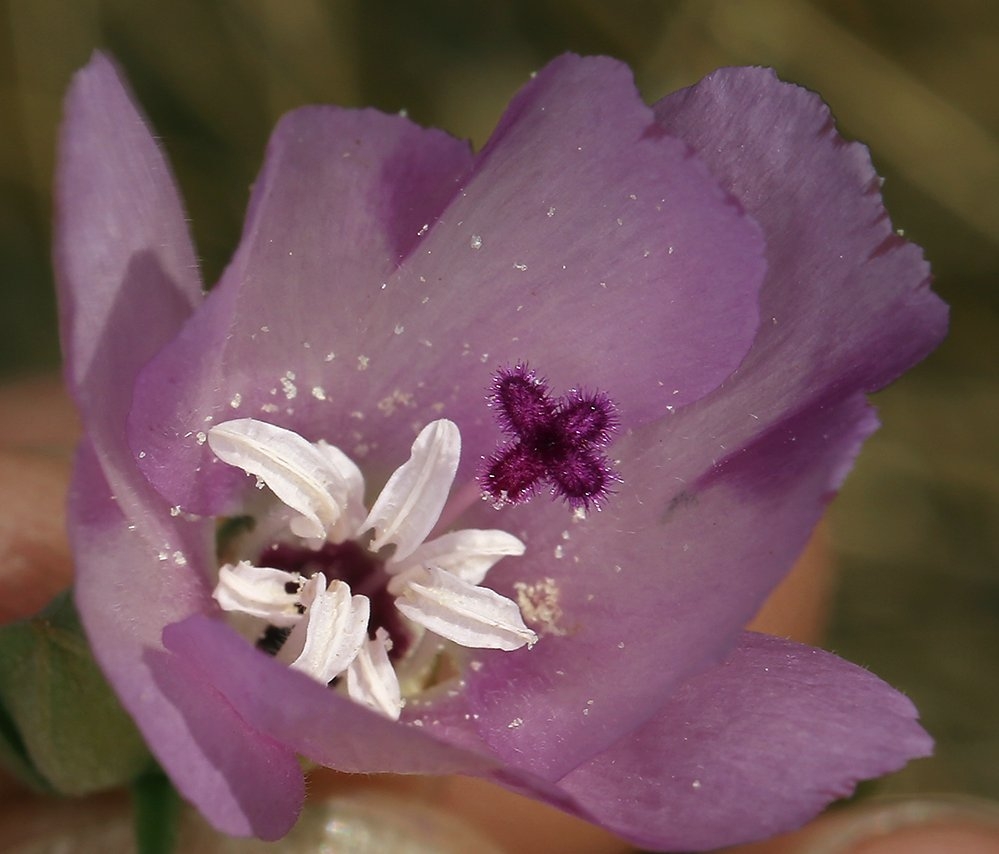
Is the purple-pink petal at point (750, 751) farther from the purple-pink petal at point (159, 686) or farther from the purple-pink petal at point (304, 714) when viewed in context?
the purple-pink petal at point (159, 686)

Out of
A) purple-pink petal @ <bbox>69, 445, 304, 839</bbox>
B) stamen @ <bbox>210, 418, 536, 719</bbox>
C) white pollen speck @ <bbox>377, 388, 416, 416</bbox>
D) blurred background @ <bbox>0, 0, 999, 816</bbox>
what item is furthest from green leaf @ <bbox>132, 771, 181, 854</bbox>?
blurred background @ <bbox>0, 0, 999, 816</bbox>

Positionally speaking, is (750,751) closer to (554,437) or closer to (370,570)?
(554,437)

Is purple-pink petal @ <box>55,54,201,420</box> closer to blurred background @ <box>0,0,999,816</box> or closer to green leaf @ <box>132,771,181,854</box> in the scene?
green leaf @ <box>132,771,181,854</box>

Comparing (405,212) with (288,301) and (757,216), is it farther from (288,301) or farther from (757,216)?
(757,216)

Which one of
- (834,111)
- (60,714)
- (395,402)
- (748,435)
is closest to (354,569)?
(395,402)

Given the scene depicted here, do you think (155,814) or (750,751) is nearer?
(750,751)

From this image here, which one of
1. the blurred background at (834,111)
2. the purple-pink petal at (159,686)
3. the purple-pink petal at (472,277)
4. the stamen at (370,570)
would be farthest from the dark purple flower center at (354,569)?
the blurred background at (834,111)
